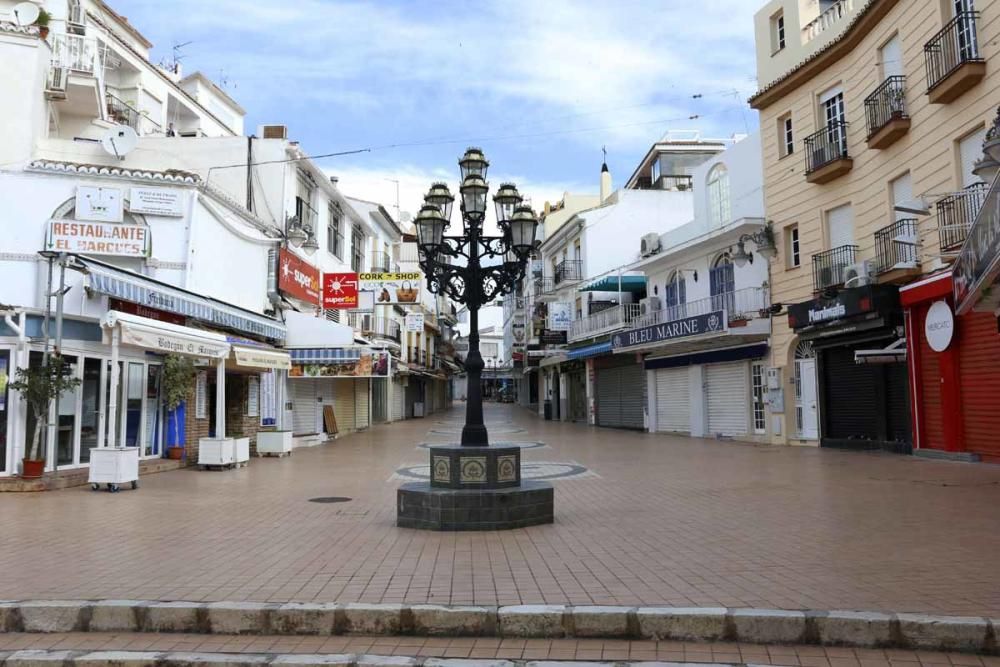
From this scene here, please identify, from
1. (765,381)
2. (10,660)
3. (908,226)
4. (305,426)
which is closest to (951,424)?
(908,226)

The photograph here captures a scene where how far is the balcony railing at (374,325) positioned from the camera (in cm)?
3058

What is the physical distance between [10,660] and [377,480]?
9.16m

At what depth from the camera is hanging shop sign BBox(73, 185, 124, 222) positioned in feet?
48.6

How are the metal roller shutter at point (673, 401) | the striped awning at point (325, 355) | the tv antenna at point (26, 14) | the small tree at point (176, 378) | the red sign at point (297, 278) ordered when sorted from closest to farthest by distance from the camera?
1. the small tree at point (176, 378)
2. the tv antenna at point (26, 14)
3. the striped awning at point (325, 355)
4. the red sign at point (297, 278)
5. the metal roller shutter at point (673, 401)

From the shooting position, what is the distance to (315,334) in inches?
850

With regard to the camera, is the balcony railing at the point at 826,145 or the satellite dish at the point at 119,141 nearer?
the balcony railing at the point at 826,145

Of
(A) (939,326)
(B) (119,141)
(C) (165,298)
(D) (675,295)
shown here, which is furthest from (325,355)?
(A) (939,326)

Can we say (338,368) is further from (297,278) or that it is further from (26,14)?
(26,14)

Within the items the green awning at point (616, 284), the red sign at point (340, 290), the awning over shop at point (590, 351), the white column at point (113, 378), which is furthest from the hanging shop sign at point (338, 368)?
the green awning at point (616, 284)

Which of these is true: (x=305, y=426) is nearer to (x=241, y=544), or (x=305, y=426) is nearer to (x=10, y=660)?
(x=241, y=544)

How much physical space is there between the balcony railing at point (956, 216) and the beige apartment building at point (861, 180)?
0.03 meters

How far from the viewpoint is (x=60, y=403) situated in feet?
42.3

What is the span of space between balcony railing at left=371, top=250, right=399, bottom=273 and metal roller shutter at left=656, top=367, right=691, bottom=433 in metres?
13.7

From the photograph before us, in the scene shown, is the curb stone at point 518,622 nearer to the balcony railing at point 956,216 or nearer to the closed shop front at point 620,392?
the balcony railing at point 956,216
